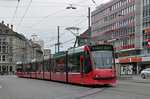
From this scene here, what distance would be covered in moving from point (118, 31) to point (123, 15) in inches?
218

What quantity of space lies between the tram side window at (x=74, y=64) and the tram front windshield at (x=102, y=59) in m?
2.36

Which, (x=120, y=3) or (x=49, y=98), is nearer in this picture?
(x=49, y=98)

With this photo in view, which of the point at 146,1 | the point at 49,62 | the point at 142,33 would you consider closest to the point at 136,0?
the point at 146,1

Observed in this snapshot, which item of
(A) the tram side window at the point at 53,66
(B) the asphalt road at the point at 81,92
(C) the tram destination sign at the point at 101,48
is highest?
(C) the tram destination sign at the point at 101,48

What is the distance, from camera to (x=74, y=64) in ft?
Answer: 73.8

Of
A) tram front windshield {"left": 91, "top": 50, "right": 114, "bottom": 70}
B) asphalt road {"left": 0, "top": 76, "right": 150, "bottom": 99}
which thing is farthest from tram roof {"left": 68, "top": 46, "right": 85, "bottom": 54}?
asphalt road {"left": 0, "top": 76, "right": 150, "bottom": 99}

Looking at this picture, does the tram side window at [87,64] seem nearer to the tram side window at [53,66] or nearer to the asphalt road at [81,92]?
the asphalt road at [81,92]

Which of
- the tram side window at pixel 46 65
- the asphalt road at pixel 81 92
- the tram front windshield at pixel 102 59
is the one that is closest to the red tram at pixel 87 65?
the tram front windshield at pixel 102 59

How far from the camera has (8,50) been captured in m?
99.1

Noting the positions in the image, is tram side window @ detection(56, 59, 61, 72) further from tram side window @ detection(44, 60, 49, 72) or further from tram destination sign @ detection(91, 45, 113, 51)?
tram destination sign @ detection(91, 45, 113, 51)

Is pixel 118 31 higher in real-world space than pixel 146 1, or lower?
lower

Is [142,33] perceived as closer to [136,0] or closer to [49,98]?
[136,0]

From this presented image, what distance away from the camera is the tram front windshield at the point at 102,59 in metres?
19.2

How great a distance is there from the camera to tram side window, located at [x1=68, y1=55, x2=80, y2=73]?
70.8ft
